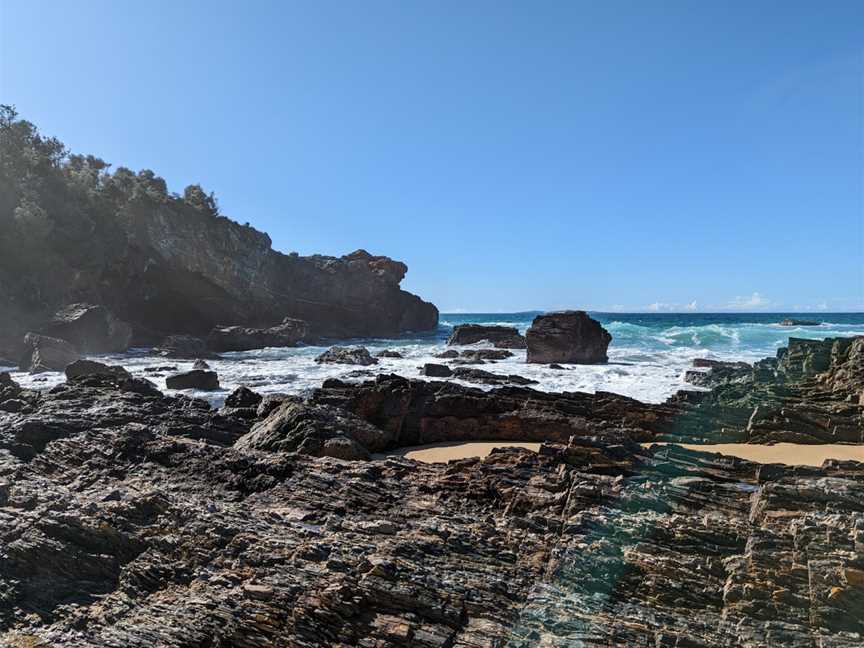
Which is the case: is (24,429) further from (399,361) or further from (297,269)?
(297,269)

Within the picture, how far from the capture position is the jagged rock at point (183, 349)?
30080mm

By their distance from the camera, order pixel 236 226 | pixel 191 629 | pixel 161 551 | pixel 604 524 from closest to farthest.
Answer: pixel 191 629
pixel 604 524
pixel 161 551
pixel 236 226

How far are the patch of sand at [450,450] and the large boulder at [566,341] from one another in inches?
748

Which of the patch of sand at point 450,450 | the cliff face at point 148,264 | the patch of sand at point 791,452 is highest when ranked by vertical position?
the cliff face at point 148,264

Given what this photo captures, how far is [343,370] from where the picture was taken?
963 inches

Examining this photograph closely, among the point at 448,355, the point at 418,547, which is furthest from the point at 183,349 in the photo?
the point at 418,547

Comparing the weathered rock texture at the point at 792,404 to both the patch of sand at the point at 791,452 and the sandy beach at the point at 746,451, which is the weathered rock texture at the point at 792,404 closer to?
the patch of sand at the point at 791,452

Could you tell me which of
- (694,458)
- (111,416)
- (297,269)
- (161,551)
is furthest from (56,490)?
(297,269)

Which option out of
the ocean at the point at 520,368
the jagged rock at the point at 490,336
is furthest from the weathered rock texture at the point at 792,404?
the jagged rock at the point at 490,336

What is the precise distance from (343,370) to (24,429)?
55.0 feet

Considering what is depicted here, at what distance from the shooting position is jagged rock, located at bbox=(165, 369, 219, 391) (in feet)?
59.8

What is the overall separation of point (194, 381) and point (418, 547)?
15872 millimetres

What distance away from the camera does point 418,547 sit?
4.79m

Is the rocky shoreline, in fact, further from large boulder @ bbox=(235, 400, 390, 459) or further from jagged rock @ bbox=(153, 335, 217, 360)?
jagged rock @ bbox=(153, 335, 217, 360)
